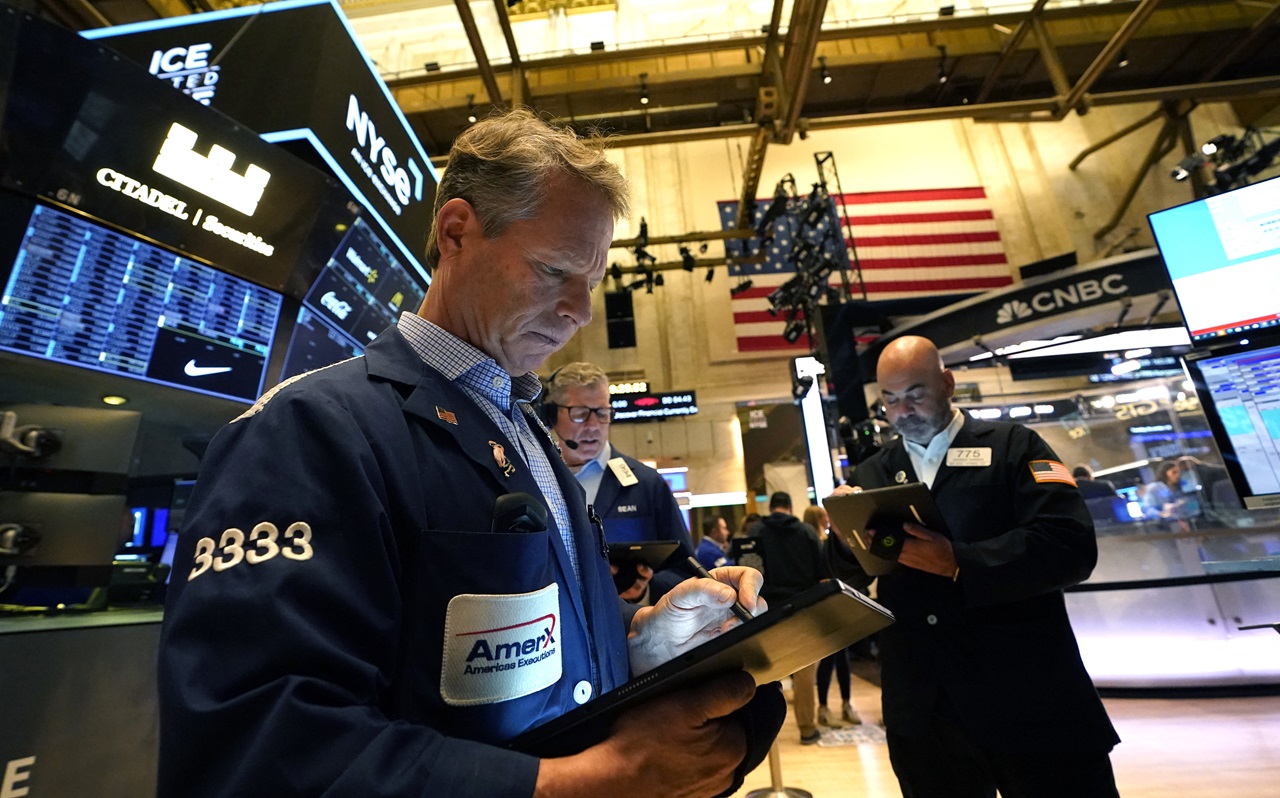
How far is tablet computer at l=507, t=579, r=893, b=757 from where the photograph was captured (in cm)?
69

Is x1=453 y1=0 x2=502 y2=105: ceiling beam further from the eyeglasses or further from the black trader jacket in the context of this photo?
the black trader jacket

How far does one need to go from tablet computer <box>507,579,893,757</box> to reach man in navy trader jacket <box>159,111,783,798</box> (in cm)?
3

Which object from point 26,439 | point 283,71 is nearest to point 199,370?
point 26,439

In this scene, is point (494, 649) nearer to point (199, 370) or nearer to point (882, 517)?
point (882, 517)

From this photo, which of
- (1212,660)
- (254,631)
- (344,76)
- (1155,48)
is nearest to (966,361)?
(1212,660)

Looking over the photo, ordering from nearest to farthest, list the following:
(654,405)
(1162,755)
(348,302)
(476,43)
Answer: (348,302) → (1162,755) → (476,43) → (654,405)

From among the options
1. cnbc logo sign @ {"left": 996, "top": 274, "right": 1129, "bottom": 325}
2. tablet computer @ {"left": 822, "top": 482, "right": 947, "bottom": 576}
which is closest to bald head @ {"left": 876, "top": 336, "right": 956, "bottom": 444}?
tablet computer @ {"left": 822, "top": 482, "right": 947, "bottom": 576}

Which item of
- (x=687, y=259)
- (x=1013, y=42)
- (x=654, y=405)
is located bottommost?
(x=654, y=405)

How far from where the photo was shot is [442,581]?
77 cm

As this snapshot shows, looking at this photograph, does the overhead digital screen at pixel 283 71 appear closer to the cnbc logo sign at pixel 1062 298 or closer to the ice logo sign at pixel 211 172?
the ice logo sign at pixel 211 172

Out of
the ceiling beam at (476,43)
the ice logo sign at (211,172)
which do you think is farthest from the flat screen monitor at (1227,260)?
the ceiling beam at (476,43)

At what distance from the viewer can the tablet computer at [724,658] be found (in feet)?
2.26

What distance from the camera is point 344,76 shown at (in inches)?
123

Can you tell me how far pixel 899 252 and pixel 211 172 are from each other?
10.8 metres
